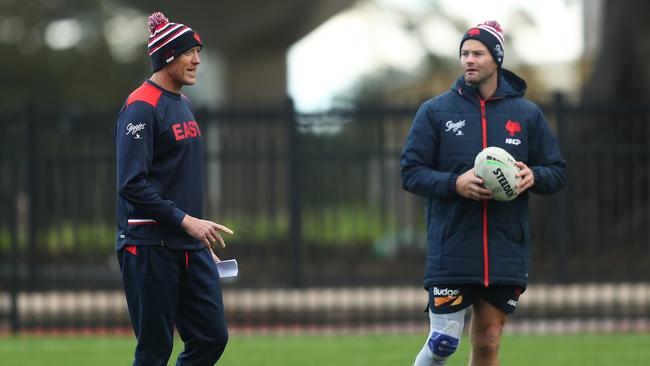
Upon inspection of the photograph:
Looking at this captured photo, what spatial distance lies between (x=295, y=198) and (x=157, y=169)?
721 centimetres

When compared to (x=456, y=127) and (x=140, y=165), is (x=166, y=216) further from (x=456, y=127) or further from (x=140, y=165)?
(x=456, y=127)

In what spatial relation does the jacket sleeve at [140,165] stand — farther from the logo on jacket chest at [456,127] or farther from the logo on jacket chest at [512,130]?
the logo on jacket chest at [512,130]

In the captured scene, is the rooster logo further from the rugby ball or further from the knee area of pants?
the knee area of pants

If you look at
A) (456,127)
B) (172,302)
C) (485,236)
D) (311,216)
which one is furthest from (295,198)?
(172,302)

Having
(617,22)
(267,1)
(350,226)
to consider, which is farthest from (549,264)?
(267,1)

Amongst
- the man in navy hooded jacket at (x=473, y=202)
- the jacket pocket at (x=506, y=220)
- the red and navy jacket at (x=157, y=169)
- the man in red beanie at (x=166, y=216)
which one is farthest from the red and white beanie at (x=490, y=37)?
the red and navy jacket at (x=157, y=169)

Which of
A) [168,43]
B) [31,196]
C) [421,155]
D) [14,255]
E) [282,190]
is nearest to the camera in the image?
[168,43]

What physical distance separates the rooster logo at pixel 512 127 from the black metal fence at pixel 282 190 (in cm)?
641

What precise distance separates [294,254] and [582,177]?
3310 millimetres

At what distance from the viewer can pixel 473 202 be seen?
22.4 feet

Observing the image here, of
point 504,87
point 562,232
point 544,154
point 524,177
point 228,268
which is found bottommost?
point 562,232

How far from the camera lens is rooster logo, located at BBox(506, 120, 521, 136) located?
271 inches

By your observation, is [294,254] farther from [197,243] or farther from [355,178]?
[197,243]

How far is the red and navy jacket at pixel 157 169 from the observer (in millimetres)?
6238
